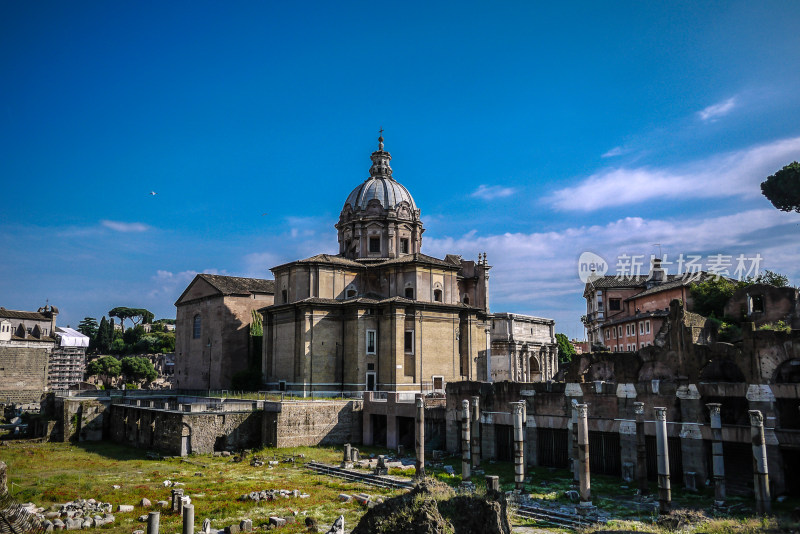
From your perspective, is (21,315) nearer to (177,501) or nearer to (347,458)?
(347,458)

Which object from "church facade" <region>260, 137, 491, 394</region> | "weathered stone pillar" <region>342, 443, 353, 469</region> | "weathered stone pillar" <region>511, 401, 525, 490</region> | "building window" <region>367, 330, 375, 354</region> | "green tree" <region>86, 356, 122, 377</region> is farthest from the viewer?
"green tree" <region>86, 356, 122, 377</region>

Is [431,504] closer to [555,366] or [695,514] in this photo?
[695,514]

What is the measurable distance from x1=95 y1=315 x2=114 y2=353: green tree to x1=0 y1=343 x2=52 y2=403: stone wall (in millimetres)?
50783

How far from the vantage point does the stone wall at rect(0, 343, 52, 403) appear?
203 ft

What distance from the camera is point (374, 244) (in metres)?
53.8

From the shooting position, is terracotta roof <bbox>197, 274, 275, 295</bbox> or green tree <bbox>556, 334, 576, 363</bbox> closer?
terracotta roof <bbox>197, 274, 275, 295</bbox>

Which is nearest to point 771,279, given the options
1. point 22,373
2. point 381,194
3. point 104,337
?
point 381,194

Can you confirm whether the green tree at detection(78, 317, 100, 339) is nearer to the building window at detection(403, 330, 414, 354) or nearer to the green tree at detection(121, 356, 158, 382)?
the green tree at detection(121, 356, 158, 382)

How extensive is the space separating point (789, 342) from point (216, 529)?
2184 centimetres

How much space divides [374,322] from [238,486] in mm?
21036

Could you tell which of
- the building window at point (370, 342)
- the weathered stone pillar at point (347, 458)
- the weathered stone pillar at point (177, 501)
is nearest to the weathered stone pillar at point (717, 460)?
the weathered stone pillar at point (347, 458)

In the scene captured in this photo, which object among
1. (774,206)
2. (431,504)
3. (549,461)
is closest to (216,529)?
(431,504)

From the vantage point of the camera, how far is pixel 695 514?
19.0 meters

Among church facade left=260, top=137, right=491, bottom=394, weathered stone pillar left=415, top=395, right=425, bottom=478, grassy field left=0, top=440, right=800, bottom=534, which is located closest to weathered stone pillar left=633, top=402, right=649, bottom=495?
grassy field left=0, top=440, right=800, bottom=534
